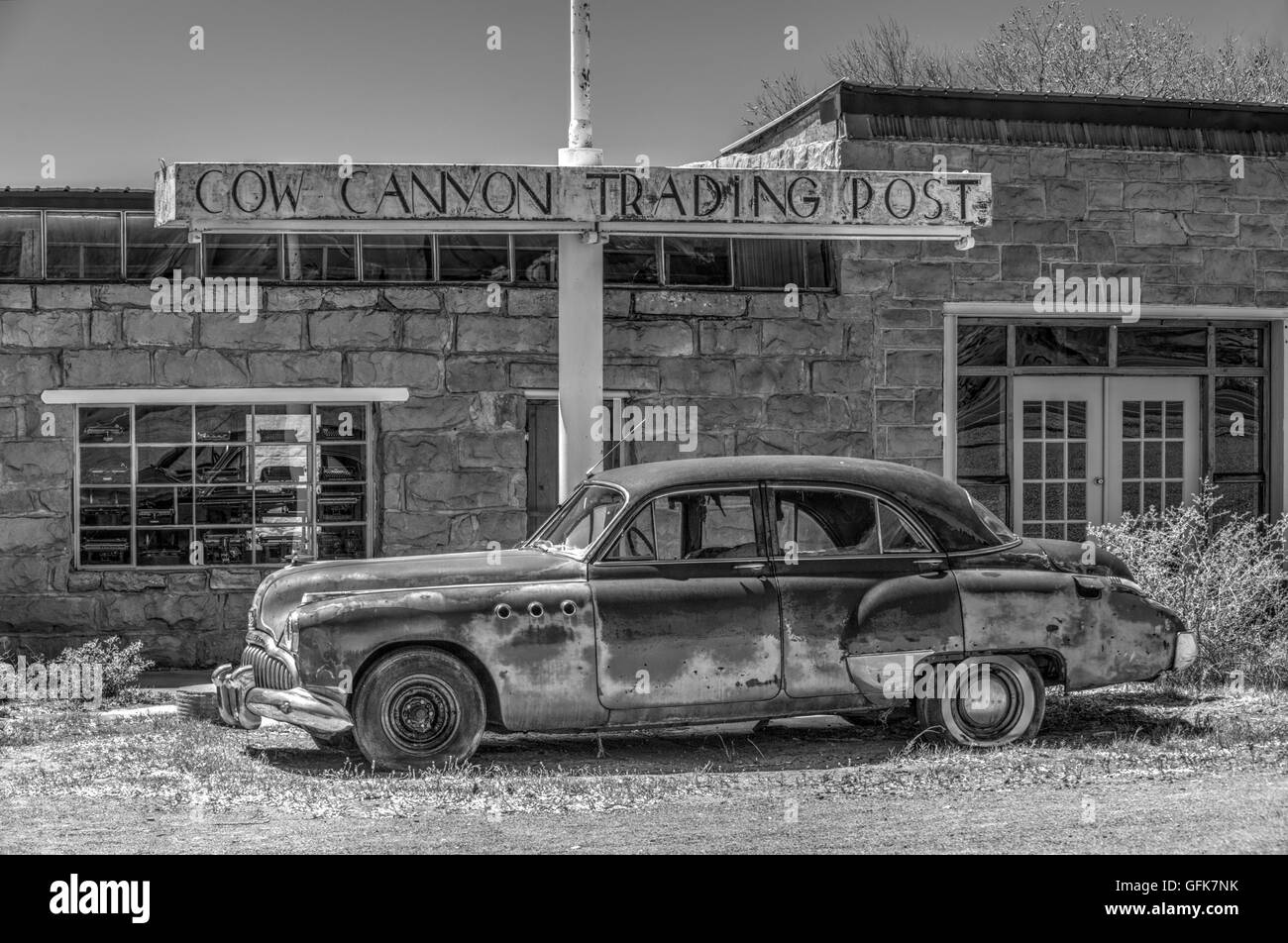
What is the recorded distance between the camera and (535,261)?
12.2 metres

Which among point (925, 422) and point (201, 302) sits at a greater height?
point (201, 302)

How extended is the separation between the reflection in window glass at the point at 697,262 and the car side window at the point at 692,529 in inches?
178

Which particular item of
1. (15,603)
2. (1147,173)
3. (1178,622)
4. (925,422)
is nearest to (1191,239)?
(1147,173)

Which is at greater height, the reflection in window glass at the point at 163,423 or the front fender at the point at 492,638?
the reflection in window glass at the point at 163,423

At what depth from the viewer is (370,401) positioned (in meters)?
11.9

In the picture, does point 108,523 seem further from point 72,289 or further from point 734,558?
point 734,558

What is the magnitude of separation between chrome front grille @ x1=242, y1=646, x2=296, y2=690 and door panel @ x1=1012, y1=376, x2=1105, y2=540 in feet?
23.1

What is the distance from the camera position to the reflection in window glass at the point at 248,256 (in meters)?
12.0

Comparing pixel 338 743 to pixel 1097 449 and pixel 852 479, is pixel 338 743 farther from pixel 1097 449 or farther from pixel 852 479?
pixel 1097 449

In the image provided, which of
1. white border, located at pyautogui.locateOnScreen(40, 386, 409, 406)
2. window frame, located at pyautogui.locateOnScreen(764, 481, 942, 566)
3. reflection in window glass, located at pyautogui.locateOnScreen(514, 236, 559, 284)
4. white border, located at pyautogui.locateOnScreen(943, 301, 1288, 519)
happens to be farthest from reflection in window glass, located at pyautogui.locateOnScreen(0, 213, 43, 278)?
white border, located at pyautogui.locateOnScreen(943, 301, 1288, 519)

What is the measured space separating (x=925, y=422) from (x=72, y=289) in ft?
22.1

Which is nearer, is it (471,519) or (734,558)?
(734,558)

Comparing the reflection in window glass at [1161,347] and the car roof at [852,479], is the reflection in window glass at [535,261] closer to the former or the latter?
the car roof at [852,479]

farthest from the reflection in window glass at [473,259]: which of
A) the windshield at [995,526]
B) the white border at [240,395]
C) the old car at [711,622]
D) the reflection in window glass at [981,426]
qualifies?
the windshield at [995,526]
